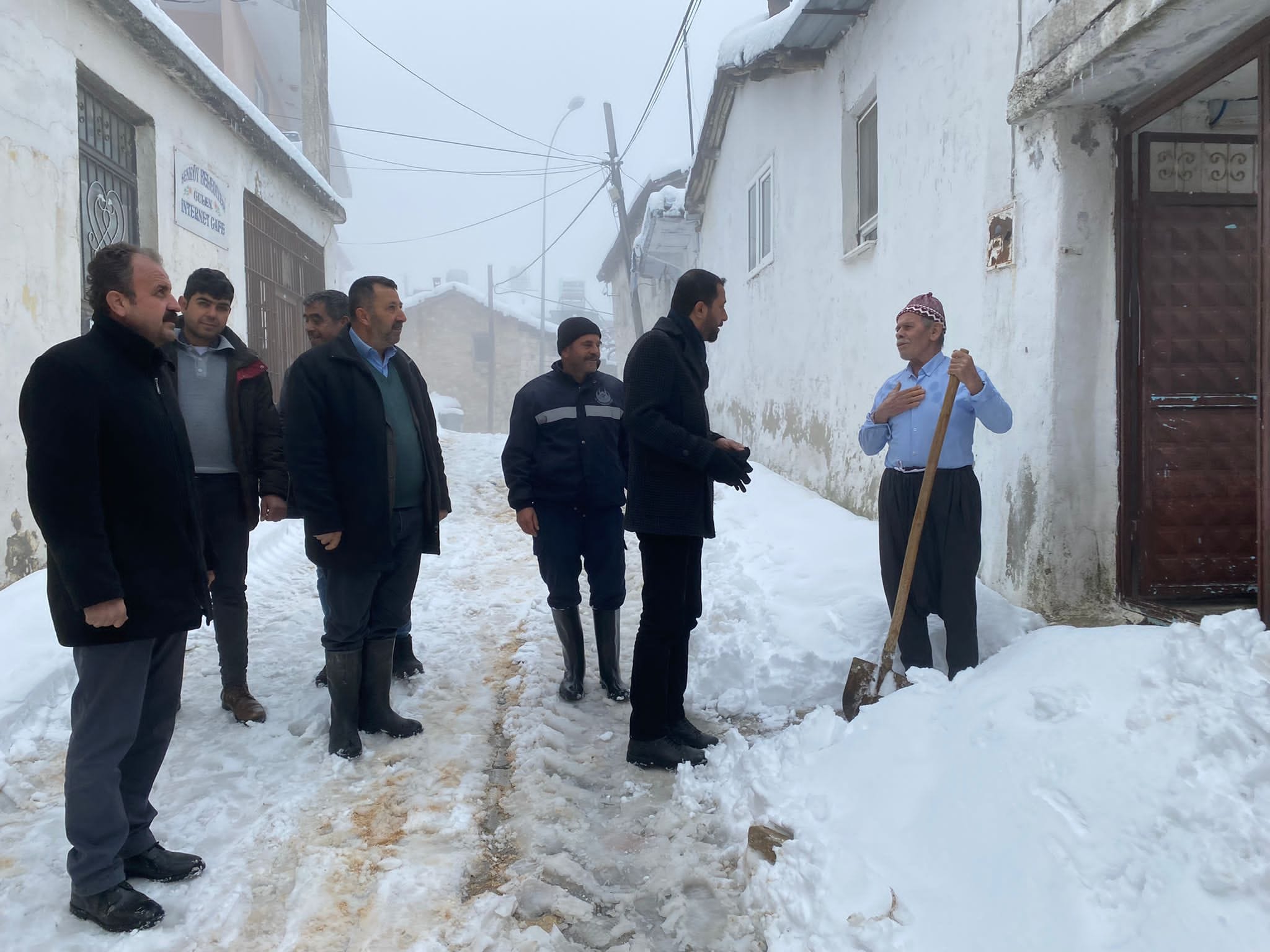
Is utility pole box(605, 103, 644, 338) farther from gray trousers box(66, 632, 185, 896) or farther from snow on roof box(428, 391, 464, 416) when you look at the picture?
gray trousers box(66, 632, 185, 896)

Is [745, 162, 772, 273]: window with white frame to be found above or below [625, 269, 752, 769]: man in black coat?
above

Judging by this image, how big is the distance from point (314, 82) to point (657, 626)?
1403 centimetres

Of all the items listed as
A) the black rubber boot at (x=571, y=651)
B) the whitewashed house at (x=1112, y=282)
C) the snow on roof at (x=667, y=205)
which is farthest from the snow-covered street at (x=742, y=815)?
the snow on roof at (x=667, y=205)

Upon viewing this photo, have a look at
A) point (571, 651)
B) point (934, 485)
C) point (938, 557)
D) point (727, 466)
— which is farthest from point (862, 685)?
point (571, 651)

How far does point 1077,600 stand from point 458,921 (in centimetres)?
320

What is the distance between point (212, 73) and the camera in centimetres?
769

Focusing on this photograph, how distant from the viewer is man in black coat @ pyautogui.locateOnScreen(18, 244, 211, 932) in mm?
2260

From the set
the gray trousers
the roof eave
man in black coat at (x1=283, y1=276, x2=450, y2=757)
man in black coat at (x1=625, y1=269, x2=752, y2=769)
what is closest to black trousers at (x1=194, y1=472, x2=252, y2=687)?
man in black coat at (x1=283, y1=276, x2=450, y2=757)

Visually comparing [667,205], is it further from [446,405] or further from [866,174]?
[446,405]

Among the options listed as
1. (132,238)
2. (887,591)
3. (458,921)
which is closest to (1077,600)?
(887,591)

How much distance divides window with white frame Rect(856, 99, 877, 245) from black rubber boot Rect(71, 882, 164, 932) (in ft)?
20.8

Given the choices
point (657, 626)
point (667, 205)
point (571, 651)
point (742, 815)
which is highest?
point (667, 205)

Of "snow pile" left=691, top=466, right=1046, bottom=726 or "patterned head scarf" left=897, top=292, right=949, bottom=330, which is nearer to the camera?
"patterned head scarf" left=897, top=292, right=949, bottom=330

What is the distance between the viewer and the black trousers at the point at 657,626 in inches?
135
